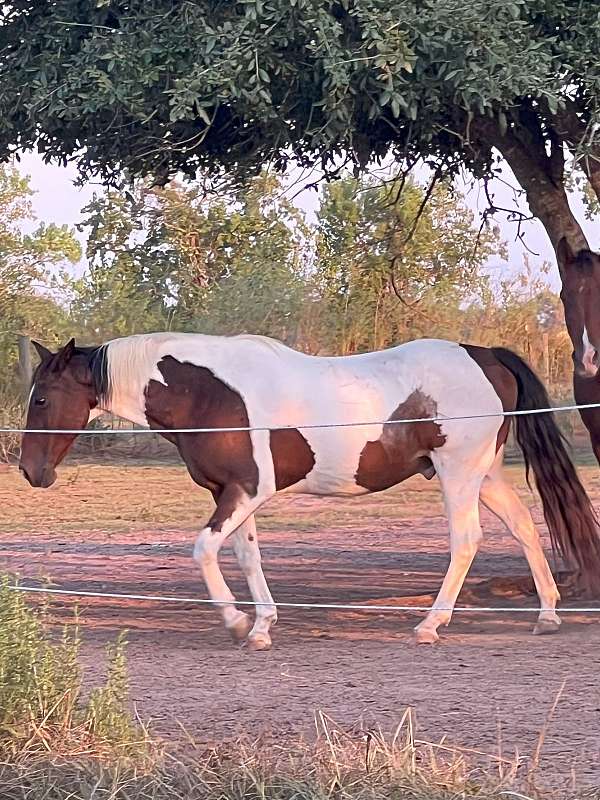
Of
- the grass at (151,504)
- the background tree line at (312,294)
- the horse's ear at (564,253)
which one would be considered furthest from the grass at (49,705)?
the background tree line at (312,294)

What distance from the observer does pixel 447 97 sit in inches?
240

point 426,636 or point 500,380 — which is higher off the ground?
point 500,380

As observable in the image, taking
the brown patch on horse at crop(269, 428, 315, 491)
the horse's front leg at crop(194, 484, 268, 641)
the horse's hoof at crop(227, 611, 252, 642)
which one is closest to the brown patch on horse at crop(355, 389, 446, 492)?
the brown patch on horse at crop(269, 428, 315, 491)

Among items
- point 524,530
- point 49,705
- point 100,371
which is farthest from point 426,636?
point 49,705

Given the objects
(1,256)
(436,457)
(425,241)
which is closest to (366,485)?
(436,457)

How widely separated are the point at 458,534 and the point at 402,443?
1.87 feet

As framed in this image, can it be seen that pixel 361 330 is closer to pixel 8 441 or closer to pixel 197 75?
pixel 8 441

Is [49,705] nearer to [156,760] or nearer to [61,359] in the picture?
[156,760]

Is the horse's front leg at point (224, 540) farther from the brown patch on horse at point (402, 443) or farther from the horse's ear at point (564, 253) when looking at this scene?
the horse's ear at point (564, 253)

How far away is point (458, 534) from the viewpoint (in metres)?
6.38

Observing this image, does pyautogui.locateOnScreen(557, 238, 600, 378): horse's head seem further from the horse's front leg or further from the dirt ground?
the horse's front leg

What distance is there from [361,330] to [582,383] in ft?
30.3

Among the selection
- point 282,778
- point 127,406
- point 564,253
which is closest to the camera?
point 282,778

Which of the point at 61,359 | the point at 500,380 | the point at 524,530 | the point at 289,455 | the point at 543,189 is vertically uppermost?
the point at 543,189
